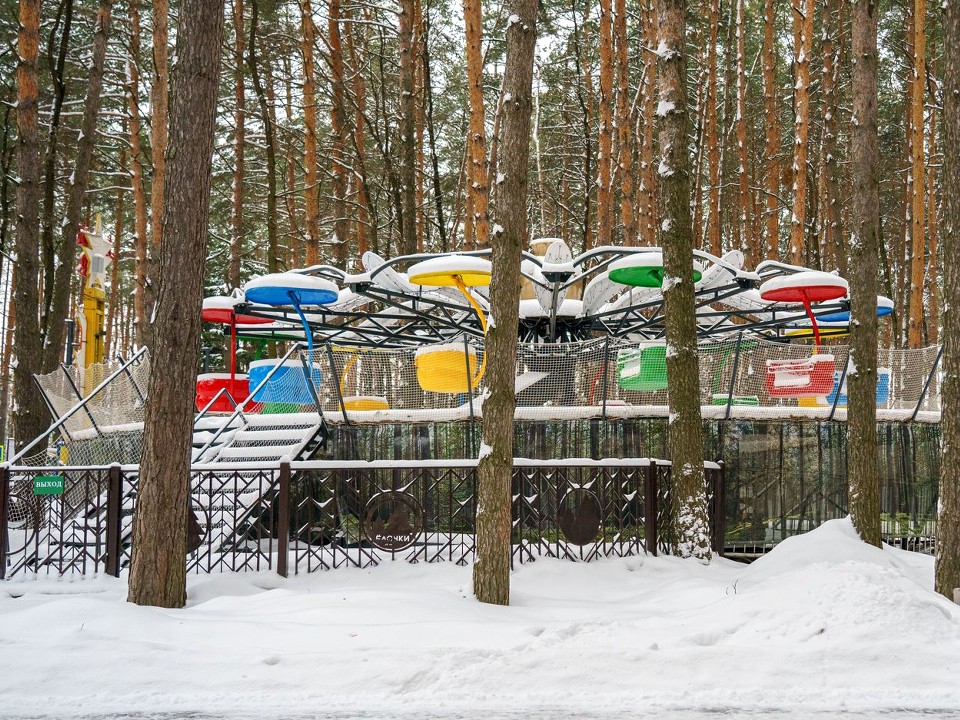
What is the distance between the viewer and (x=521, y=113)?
7.89 metres

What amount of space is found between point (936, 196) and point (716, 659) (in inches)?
1087

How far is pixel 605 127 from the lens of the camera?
17.5 metres

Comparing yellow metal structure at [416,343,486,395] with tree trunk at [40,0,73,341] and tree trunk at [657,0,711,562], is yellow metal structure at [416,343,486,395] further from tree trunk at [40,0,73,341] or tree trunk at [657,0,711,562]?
tree trunk at [40,0,73,341]

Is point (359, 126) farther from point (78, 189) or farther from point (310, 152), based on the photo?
point (78, 189)

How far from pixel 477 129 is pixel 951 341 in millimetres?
9944

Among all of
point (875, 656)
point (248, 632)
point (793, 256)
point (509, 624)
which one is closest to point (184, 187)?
point (248, 632)

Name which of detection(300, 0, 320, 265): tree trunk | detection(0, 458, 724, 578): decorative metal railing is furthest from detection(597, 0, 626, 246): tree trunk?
detection(0, 458, 724, 578): decorative metal railing

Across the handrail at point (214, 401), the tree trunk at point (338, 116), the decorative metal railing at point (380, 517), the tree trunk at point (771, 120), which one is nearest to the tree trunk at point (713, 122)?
the tree trunk at point (771, 120)

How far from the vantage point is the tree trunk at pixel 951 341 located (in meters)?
7.30

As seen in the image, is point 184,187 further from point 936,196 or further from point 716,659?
point 936,196

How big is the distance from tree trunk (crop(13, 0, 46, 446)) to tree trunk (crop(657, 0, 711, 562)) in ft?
36.5

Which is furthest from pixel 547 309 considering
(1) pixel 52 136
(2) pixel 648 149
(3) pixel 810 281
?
(1) pixel 52 136

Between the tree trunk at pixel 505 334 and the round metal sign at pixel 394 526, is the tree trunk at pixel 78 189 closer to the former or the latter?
the round metal sign at pixel 394 526

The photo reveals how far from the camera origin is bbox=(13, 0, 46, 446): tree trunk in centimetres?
1462
